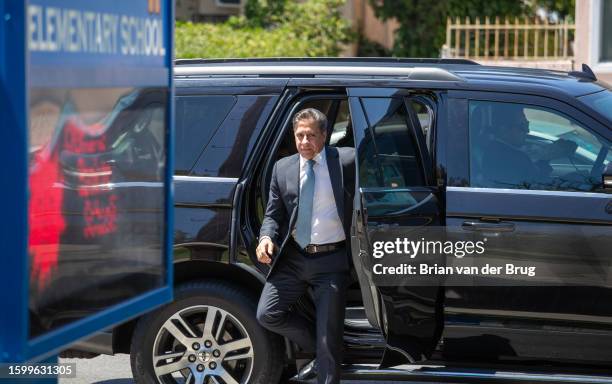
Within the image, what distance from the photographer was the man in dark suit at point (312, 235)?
18.9ft

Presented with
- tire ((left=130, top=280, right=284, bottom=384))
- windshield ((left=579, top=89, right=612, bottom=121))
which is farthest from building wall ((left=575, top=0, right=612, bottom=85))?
tire ((left=130, top=280, right=284, bottom=384))

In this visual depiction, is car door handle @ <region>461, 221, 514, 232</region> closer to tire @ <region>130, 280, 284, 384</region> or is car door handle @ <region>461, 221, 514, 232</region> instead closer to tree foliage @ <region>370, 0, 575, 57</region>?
tire @ <region>130, 280, 284, 384</region>

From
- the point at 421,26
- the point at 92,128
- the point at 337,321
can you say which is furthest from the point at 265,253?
the point at 421,26

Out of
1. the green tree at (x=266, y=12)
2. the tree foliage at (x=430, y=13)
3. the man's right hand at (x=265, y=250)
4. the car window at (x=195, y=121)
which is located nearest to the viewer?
the man's right hand at (x=265, y=250)

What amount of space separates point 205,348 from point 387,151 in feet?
4.63

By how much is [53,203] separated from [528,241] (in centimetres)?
304

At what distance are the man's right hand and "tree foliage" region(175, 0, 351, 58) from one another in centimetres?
1102

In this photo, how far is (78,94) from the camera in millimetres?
3289

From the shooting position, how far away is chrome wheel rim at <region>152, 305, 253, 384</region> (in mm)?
5922

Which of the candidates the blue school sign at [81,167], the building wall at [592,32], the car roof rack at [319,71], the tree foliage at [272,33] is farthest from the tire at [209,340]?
the tree foliage at [272,33]

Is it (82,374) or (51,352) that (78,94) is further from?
(82,374)

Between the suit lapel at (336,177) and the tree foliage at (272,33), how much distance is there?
10877mm

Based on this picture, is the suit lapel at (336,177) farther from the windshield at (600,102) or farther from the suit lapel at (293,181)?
the windshield at (600,102)

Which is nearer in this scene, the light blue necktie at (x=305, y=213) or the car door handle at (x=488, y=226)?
the car door handle at (x=488, y=226)
